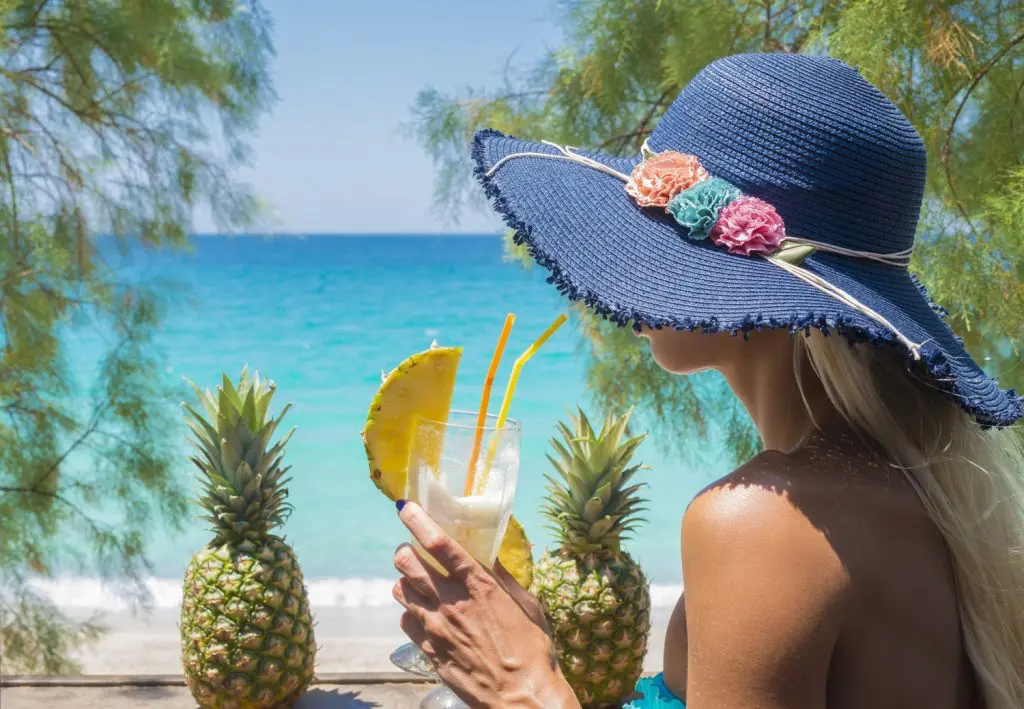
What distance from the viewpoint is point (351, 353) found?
19.4 m

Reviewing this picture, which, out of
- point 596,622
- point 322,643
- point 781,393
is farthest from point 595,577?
point 322,643

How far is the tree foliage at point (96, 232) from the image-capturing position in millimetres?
3574

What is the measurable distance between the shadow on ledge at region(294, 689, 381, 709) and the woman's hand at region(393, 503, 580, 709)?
0.72 m

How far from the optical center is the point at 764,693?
93 centimetres

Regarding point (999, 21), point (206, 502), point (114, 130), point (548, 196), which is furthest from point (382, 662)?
point (548, 196)

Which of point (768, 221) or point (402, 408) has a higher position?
point (768, 221)

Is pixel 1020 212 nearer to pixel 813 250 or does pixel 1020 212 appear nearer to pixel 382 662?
pixel 813 250

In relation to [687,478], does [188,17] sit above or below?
above

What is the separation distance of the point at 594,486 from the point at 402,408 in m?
0.69

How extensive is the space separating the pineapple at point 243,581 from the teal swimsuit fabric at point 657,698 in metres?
0.64

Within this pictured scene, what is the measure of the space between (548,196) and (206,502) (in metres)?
0.93

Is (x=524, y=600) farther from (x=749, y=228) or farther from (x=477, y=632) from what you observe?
(x=749, y=228)

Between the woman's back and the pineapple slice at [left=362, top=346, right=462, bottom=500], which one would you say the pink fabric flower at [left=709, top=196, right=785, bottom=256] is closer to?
the woman's back

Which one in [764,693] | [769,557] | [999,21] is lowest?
[764,693]
